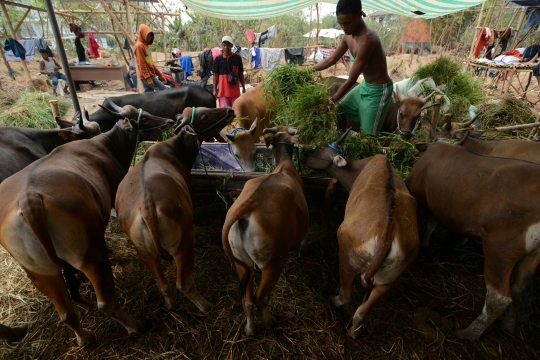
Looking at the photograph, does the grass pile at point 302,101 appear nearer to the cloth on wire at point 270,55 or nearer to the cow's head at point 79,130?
the cow's head at point 79,130

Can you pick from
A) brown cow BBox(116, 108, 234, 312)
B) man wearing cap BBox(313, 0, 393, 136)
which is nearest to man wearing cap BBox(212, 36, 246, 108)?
man wearing cap BBox(313, 0, 393, 136)

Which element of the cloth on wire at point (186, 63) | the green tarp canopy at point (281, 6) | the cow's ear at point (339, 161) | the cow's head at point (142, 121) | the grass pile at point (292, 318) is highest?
the green tarp canopy at point (281, 6)

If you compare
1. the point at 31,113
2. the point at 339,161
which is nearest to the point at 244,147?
the point at 339,161

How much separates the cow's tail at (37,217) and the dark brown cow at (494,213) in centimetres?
399

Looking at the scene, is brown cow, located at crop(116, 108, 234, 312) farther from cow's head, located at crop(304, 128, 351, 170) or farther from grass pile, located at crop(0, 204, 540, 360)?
cow's head, located at crop(304, 128, 351, 170)

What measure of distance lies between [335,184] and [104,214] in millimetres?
2938

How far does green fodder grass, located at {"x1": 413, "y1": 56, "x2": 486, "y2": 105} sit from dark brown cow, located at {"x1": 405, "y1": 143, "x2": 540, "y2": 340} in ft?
18.3

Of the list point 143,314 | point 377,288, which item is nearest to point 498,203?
point 377,288

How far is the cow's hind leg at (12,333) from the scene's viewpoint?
9.21ft

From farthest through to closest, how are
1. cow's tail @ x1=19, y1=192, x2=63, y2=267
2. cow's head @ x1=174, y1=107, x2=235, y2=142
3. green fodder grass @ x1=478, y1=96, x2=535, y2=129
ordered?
1. green fodder grass @ x1=478, y1=96, x2=535, y2=129
2. cow's head @ x1=174, y1=107, x2=235, y2=142
3. cow's tail @ x1=19, y1=192, x2=63, y2=267

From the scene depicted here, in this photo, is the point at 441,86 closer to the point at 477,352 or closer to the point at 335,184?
the point at 335,184

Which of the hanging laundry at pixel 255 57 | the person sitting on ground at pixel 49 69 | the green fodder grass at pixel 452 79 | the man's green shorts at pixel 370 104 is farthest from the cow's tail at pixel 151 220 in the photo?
the hanging laundry at pixel 255 57

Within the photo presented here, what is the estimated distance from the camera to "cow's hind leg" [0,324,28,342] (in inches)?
110

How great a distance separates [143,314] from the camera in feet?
11.2
